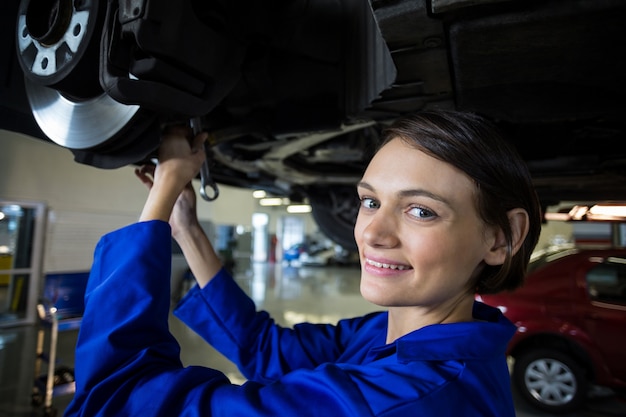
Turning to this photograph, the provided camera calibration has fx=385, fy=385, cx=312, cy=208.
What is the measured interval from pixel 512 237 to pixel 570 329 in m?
2.07

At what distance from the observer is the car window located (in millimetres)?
2223

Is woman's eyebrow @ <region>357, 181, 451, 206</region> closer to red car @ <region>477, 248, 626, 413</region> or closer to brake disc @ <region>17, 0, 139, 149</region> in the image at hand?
brake disc @ <region>17, 0, 139, 149</region>

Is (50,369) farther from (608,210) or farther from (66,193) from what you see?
(66,193)

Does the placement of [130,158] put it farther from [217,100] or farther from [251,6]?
[251,6]

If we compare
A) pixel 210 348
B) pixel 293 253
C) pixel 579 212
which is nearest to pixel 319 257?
pixel 293 253

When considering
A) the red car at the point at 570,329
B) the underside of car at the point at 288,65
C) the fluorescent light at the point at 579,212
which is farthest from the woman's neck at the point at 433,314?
the red car at the point at 570,329

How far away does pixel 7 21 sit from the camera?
0.91 metres

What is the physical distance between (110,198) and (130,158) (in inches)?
180

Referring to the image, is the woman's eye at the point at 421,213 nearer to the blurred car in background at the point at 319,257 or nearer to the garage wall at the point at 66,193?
the garage wall at the point at 66,193

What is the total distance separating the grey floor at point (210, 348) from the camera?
2240mm

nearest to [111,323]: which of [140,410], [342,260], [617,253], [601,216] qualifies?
[140,410]

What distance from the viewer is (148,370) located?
551mm

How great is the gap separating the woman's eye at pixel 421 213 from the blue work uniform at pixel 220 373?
16cm

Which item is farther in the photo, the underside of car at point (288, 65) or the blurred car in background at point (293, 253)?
the blurred car in background at point (293, 253)
